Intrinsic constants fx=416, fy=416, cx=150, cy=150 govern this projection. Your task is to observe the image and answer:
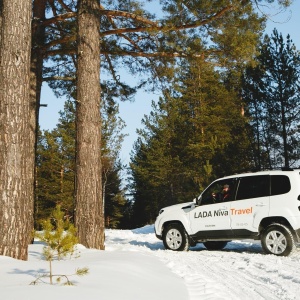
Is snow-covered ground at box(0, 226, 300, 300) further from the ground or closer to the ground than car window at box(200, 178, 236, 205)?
closer to the ground

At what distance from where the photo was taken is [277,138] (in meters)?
27.7

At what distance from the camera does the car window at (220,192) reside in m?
10.8

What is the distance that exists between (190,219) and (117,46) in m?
6.06

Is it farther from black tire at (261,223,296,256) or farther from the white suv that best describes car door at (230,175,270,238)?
black tire at (261,223,296,256)

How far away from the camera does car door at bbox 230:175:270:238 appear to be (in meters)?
9.96

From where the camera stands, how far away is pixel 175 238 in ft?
37.8

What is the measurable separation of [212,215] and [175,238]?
1325mm

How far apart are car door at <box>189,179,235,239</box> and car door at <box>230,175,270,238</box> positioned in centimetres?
22

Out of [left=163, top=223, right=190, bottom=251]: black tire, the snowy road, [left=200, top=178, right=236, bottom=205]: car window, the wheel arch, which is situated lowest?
the snowy road

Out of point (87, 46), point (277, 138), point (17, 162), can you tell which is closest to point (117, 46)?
point (87, 46)

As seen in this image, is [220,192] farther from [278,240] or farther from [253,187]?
[278,240]

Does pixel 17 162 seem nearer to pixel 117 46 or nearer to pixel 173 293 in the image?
pixel 173 293

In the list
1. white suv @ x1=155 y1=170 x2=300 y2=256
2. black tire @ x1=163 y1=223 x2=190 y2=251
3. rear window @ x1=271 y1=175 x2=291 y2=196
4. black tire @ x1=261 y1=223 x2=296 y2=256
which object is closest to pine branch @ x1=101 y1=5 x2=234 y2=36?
white suv @ x1=155 y1=170 x2=300 y2=256

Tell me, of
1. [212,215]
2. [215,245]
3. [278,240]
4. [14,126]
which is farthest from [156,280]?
[215,245]
